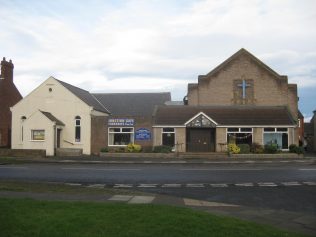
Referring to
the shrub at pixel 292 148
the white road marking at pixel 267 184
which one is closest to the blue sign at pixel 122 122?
the shrub at pixel 292 148

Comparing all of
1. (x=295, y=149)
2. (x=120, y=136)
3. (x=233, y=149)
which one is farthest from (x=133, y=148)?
(x=295, y=149)

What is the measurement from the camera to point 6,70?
167 feet

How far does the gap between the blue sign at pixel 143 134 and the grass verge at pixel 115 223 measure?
32.2m

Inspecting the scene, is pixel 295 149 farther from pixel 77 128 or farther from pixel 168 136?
pixel 77 128

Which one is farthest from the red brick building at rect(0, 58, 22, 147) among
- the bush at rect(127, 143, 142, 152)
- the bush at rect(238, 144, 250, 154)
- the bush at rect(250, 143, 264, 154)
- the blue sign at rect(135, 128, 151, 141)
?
the bush at rect(250, 143, 264, 154)

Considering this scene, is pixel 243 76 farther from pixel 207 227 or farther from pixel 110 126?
pixel 207 227

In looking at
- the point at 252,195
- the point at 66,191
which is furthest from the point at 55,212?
the point at 252,195

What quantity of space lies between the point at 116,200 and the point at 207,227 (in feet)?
15.0

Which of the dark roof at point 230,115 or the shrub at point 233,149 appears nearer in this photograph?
the shrub at point 233,149

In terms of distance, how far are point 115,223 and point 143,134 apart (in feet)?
112

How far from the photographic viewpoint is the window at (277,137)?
41.6 meters

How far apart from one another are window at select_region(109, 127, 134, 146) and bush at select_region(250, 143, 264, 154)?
11.2 meters

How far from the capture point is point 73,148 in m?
41.5

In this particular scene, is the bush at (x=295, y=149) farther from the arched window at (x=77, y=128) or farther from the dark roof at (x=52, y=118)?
the dark roof at (x=52, y=118)
